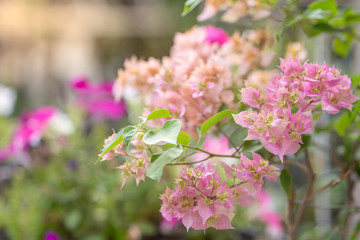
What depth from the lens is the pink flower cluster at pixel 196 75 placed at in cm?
46

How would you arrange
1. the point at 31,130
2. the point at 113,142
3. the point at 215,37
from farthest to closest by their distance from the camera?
the point at 31,130 < the point at 215,37 < the point at 113,142

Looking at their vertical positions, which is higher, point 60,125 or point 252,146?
point 252,146

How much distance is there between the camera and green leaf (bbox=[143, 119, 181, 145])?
0.34 metres

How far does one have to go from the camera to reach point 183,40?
59 cm

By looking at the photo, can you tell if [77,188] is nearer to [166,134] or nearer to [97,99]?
[97,99]

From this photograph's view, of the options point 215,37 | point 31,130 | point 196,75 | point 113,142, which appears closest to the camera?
point 113,142

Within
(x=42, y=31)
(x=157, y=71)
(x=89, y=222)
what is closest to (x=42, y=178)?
(x=89, y=222)

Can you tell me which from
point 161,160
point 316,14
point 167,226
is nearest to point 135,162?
point 161,160

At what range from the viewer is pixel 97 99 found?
37.0 inches

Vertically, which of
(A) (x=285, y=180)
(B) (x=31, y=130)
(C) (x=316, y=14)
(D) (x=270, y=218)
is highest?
(C) (x=316, y=14)

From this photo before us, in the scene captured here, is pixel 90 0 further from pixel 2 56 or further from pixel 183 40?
pixel 183 40

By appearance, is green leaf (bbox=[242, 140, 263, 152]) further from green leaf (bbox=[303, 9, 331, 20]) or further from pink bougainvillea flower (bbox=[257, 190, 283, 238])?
pink bougainvillea flower (bbox=[257, 190, 283, 238])

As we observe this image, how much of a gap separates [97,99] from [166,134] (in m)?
0.62

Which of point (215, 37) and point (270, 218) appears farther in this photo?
point (270, 218)
